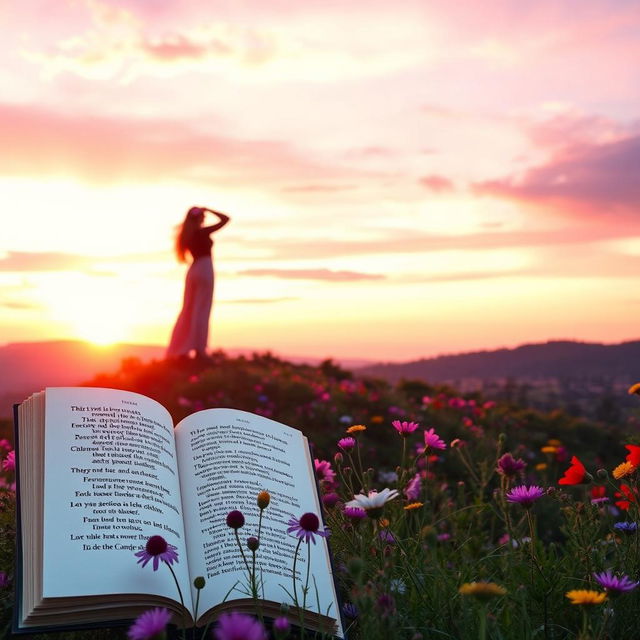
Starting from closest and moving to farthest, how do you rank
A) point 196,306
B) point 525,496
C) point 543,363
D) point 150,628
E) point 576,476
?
point 150,628
point 525,496
point 576,476
point 196,306
point 543,363

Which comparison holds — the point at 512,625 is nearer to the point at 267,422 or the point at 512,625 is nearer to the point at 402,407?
the point at 267,422

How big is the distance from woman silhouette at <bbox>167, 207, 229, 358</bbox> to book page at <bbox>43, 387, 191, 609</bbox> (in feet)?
31.7

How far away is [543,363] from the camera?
16.6 meters

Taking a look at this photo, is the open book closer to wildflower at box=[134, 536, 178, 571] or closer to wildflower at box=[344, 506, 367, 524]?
wildflower at box=[134, 536, 178, 571]

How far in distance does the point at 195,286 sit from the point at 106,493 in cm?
1018

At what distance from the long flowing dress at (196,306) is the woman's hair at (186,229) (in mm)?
105

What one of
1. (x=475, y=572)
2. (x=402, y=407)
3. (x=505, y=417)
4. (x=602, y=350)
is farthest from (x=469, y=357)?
(x=475, y=572)

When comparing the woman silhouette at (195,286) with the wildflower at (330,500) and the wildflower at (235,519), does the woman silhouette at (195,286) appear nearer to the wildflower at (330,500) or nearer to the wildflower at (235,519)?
the wildflower at (330,500)

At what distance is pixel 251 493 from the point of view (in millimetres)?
2336

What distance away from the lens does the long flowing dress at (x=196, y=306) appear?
475 inches

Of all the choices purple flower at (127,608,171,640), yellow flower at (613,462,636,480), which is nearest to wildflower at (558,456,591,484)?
yellow flower at (613,462,636,480)

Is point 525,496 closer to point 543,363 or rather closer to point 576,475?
point 576,475

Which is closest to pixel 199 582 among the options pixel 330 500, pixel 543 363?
pixel 330 500

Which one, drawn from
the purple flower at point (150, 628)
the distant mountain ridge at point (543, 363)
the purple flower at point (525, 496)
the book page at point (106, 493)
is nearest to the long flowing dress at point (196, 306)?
the distant mountain ridge at point (543, 363)
